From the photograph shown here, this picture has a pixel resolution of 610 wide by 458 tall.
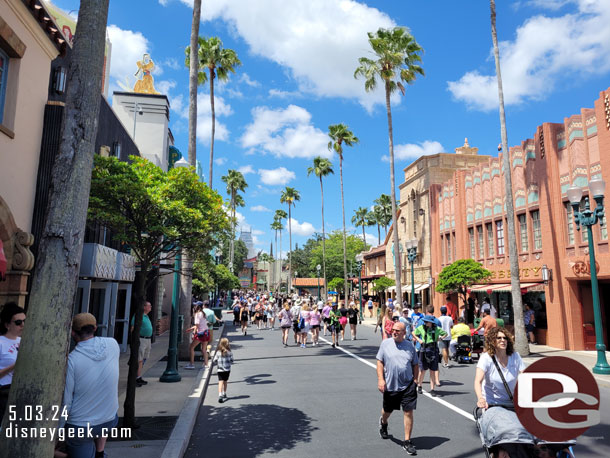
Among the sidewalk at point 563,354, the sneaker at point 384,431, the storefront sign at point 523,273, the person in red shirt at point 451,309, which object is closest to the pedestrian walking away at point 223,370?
the sneaker at point 384,431

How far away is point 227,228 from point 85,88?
510 cm

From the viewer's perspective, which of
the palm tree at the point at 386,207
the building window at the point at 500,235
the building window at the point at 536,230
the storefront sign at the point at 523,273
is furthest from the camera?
the palm tree at the point at 386,207

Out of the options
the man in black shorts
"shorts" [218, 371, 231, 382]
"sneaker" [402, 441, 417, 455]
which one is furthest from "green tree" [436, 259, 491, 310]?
"sneaker" [402, 441, 417, 455]

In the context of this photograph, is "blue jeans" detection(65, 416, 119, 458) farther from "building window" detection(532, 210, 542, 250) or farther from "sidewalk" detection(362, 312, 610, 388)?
"building window" detection(532, 210, 542, 250)

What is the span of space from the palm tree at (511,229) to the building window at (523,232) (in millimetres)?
3674

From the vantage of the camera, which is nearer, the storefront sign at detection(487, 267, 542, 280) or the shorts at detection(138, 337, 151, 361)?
the shorts at detection(138, 337, 151, 361)

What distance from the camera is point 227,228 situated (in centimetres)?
855

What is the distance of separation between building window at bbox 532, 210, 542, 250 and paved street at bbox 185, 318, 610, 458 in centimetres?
972

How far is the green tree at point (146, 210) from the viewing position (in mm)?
6902

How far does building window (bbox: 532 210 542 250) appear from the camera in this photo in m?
19.0

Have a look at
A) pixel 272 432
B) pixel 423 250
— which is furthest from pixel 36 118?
pixel 423 250

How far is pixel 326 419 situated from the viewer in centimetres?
716

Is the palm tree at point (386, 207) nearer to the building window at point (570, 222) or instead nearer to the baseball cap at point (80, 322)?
the building window at point (570, 222)

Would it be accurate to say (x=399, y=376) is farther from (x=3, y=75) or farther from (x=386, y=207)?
(x=386, y=207)
